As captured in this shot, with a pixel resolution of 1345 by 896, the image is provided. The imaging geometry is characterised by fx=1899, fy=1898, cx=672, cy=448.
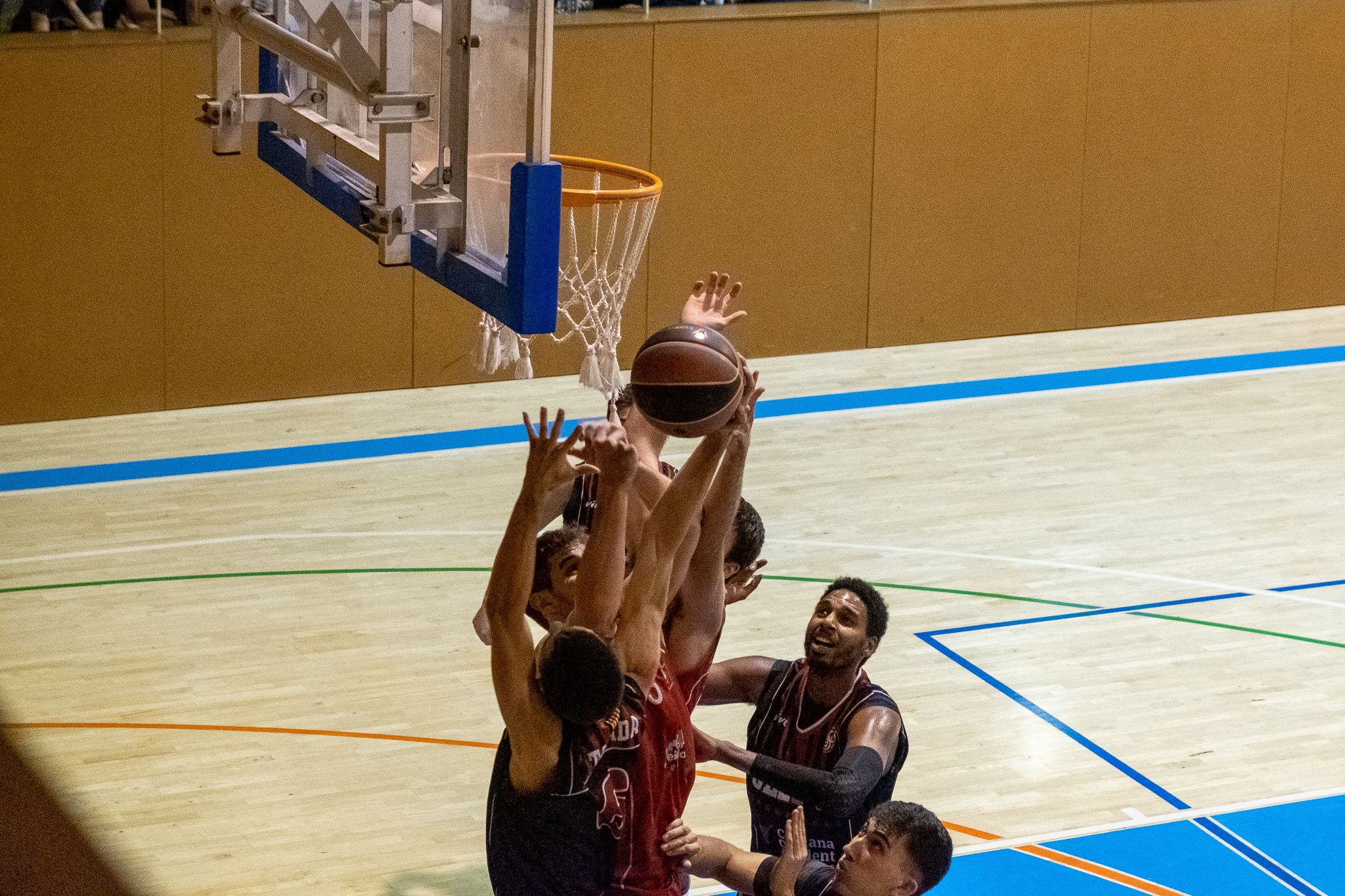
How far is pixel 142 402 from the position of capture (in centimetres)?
987

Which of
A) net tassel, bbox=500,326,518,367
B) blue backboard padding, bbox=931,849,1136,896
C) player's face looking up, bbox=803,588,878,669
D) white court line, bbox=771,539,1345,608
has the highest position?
net tassel, bbox=500,326,518,367

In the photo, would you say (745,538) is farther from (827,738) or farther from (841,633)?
(827,738)

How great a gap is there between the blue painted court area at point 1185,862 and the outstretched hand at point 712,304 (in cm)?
184

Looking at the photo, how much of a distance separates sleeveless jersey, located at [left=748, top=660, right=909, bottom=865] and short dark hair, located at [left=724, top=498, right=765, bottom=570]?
1.01ft

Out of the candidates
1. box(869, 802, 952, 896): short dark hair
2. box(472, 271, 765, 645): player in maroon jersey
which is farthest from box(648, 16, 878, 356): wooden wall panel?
box(869, 802, 952, 896): short dark hair

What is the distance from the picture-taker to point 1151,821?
5816mm

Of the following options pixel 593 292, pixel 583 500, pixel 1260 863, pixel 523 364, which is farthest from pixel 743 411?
pixel 593 292

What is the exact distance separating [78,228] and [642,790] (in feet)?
21.3

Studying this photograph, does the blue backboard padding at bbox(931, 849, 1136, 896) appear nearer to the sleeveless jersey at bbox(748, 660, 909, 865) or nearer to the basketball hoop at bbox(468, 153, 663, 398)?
the sleeveless jersey at bbox(748, 660, 909, 865)

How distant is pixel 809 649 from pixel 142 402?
20.0 ft

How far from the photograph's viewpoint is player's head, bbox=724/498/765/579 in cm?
478

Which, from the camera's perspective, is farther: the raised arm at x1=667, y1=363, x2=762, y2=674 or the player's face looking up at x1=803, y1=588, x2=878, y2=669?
the player's face looking up at x1=803, y1=588, x2=878, y2=669

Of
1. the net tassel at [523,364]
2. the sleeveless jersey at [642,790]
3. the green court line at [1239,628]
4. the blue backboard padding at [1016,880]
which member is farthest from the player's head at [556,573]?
the green court line at [1239,628]

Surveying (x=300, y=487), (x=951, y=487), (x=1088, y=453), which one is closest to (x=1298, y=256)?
(x=1088, y=453)
